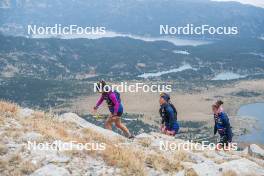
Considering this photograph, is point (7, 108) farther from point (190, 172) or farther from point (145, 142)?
point (190, 172)

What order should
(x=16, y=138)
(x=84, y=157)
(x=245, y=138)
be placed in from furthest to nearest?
(x=245, y=138) → (x=16, y=138) → (x=84, y=157)

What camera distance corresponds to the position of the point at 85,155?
15.5m

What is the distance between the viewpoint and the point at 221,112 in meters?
21.1

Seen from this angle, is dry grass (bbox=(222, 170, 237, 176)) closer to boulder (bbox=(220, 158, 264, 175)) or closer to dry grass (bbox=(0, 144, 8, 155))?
boulder (bbox=(220, 158, 264, 175))

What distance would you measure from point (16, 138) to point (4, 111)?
10.4 feet

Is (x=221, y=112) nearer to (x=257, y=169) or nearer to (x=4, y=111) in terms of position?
(x=257, y=169)

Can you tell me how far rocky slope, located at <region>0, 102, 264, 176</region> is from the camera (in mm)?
14586

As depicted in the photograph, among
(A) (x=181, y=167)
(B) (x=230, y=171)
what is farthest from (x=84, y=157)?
(B) (x=230, y=171)

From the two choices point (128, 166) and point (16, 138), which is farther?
point (16, 138)

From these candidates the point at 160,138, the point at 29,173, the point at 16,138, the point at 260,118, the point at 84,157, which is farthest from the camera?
the point at 260,118

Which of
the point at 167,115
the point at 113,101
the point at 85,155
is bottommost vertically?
the point at 85,155

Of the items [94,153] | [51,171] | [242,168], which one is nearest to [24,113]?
[94,153]

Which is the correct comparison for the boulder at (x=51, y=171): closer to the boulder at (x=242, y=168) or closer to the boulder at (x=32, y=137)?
the boulder at (x=32, y=137)

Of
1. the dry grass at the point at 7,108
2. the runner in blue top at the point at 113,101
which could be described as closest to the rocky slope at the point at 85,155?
the dry grass at the point at 7,108
